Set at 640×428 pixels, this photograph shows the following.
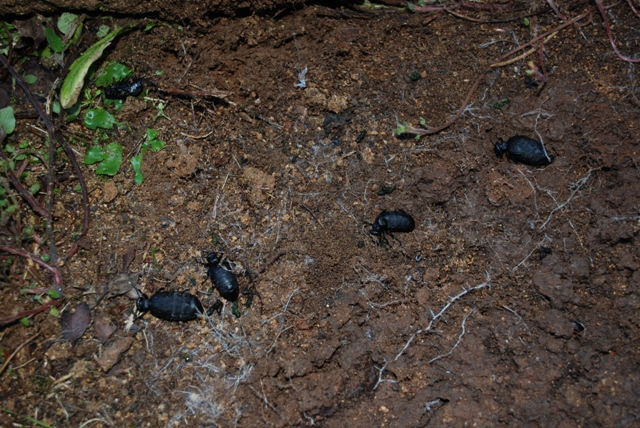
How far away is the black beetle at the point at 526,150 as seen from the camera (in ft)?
12.3

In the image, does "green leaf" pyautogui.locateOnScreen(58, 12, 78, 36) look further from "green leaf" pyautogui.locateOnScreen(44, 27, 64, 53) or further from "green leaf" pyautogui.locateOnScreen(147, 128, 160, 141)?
"green leaf" pyautogui.locateOnScreen(147, 128, 160, 141)

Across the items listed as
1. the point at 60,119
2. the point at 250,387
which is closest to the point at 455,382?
the point at 250,387

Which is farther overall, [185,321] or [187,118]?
[187,118]

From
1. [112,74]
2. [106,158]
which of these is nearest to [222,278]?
[106,158]

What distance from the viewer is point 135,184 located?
3834mm

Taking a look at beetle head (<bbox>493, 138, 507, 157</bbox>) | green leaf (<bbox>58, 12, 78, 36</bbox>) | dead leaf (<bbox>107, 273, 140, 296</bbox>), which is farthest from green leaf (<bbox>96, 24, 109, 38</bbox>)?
beetle head (<bbox>493, 138, 507, 157</bbox>)

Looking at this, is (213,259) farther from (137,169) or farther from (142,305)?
(137,169)

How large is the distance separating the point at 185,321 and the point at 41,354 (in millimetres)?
1016

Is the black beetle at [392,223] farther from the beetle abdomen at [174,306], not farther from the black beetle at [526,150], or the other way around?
the beetle abdomen at [174,306]

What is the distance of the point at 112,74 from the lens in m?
3.88

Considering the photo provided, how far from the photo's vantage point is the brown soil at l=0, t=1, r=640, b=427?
11.2ft

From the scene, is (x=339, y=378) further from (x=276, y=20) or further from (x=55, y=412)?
(x=276, y=20)

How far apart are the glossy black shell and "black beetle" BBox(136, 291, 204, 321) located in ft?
4.60

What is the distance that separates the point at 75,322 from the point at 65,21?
2272mm
